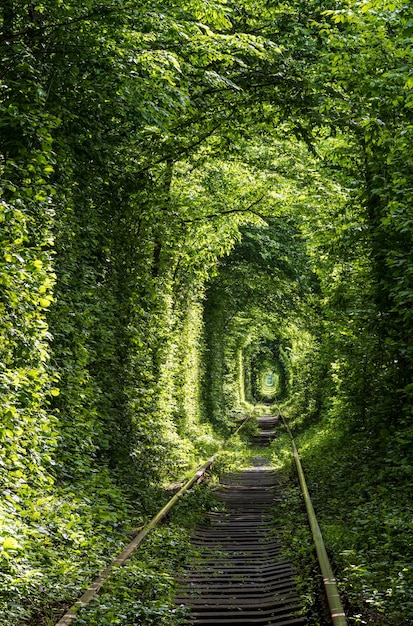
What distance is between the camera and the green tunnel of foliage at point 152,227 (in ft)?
22.2

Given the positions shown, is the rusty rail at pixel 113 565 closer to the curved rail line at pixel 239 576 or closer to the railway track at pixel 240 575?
the curved rail line at pixel 239 576

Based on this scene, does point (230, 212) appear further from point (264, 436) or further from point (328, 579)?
point (264, 436)

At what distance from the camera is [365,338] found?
1182 cm

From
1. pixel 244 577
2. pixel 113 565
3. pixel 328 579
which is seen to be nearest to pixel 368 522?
pixel 244 577

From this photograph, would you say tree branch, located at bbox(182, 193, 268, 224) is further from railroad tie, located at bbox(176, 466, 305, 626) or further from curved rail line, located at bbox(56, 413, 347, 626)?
railroad tie, located at bbox(176, 466, 305, 626)

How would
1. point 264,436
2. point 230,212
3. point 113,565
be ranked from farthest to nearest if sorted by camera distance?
point 264,436 < point 230,212 < point 113,565

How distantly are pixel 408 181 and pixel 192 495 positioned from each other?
258 inches

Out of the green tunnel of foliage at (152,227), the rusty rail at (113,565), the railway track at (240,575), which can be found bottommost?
the railway track at (240,575)

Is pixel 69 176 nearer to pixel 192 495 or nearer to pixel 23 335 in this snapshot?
pixel 23 335

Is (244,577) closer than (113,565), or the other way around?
(113,565)

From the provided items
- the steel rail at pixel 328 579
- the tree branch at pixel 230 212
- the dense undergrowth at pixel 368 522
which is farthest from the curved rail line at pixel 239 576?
the tree branch at pixel 230 212

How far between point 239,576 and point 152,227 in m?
7.47

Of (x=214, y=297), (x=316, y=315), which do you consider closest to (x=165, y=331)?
(x=316, y=315)

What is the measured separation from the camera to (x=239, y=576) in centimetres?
750
